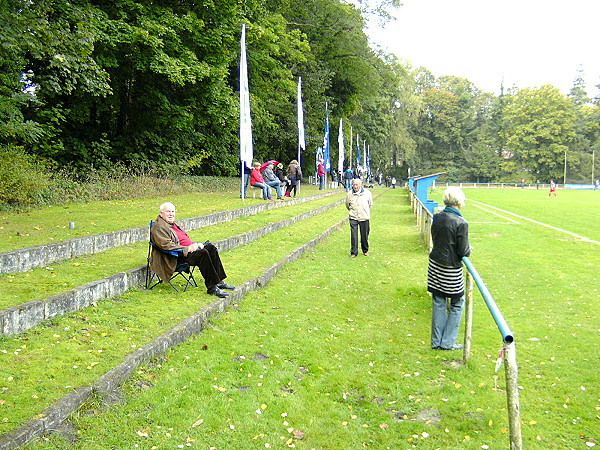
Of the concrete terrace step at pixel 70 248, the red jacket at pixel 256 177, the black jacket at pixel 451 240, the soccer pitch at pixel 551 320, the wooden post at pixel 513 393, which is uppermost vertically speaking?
the red jacket at pixel 256 177

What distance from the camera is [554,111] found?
92.9 m

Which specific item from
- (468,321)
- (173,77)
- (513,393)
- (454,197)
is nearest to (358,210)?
(454,197)

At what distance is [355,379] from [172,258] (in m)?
3.42

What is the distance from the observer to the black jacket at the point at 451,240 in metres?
6.30

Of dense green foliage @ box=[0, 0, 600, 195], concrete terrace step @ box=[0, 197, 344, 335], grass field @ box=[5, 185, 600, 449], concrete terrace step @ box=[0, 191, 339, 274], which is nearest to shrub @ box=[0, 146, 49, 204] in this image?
dense green foliage @ box=[0, 0, 600, 195]

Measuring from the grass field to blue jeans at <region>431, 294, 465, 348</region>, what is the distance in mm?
208

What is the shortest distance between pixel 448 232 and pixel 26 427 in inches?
183

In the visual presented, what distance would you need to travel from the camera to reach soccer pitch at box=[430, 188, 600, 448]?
15.6 ft

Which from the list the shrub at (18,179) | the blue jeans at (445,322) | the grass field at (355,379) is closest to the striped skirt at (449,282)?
the blue jeans at (445,322)

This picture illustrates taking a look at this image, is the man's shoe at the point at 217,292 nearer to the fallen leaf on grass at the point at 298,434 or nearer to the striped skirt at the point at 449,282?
the striped skirt at the point at 449,282

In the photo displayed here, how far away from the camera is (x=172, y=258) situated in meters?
7.73

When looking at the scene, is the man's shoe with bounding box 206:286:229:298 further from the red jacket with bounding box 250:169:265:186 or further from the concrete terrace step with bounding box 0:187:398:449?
the red jacket with bounding box 250:169:265:186

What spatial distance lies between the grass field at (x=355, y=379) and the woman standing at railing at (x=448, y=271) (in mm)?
299

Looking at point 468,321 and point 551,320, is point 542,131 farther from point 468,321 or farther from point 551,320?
point 468,321
